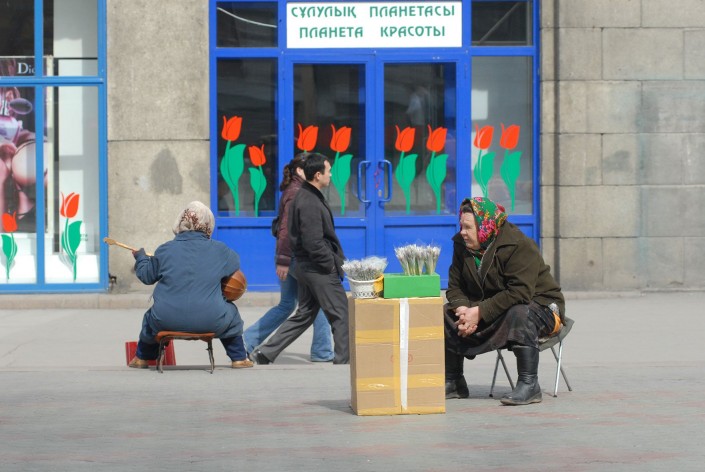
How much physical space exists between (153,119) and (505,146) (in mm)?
4031

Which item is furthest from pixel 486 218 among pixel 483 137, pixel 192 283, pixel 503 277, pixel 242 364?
pixel 483 137

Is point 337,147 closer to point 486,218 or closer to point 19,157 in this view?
point 19,157

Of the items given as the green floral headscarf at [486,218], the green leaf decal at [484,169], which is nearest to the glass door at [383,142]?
the green leaf decal at [484,169]

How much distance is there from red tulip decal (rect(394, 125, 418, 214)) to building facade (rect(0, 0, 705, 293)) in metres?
0.02

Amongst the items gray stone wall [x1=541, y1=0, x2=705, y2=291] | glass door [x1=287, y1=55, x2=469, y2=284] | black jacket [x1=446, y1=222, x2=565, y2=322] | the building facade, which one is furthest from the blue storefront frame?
black jacket [x1=446, y1=222, x2=565, y2=322]

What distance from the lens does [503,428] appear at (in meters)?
8.16

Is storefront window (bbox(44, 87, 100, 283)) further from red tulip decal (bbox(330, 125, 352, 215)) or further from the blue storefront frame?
red tulip decal (bbox(330, 125, 352, 215))

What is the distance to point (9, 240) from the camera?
16.4 meters

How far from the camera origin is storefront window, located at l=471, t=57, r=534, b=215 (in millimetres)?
16703

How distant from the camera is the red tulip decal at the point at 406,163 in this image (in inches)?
649

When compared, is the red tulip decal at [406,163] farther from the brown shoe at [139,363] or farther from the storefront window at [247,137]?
the brown shoe at [139,363]

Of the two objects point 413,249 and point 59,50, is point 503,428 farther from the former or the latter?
point 59,50

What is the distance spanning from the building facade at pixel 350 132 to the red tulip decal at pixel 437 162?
13 centimetres

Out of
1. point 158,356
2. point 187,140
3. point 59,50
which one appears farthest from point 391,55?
point 158,356
